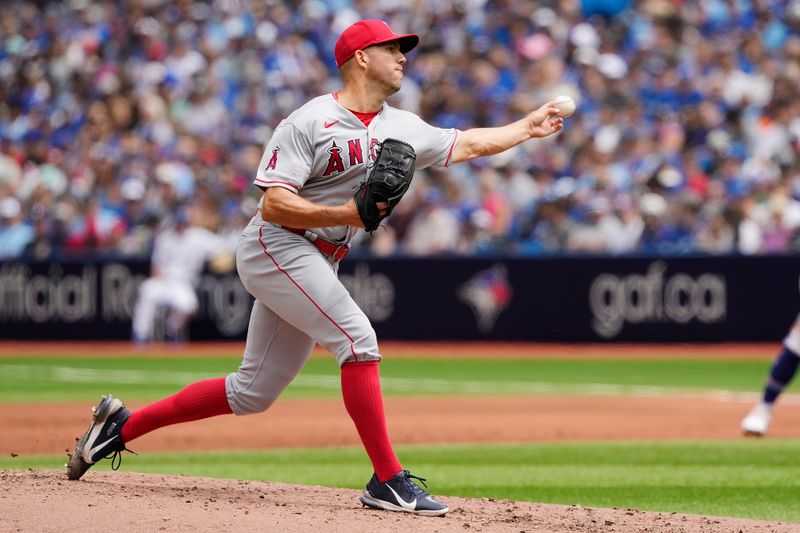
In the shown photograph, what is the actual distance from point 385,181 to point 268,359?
41.4 inches

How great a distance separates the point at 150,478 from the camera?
20.8ft

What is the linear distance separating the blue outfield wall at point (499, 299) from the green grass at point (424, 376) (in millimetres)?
791

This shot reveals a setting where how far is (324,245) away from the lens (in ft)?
18.7

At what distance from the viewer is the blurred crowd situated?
16.7m

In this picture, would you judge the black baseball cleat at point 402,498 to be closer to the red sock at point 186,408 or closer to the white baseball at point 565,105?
the red sock at point 186,408

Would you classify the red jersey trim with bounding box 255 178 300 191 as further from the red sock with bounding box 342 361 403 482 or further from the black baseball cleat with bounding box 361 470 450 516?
the black baseball cleat with bounding box 361 470 450 516

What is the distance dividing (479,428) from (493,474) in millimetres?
2517

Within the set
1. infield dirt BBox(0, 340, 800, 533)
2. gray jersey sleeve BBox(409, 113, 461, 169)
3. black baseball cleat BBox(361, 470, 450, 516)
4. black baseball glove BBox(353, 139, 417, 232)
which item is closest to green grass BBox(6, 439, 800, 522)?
infield dirt BBox(0, 340, 800, 533)

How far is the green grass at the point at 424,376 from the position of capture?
1322 cm

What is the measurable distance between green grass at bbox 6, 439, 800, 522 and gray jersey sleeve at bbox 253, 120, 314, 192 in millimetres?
2215

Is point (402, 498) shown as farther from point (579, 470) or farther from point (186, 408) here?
point (579, 470)

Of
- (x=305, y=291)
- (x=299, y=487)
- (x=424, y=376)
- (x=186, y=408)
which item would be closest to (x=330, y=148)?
(x=305, y=291)

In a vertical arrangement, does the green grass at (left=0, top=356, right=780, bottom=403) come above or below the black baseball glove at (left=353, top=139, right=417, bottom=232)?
below

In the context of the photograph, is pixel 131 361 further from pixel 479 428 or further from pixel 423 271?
pixel 479 428
